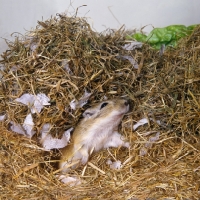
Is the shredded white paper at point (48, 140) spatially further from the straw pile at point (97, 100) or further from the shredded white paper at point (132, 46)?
the shredded white paper at point (132, 46)

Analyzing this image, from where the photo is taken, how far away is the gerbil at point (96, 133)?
11.7 ft

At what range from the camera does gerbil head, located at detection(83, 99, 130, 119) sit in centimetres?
356

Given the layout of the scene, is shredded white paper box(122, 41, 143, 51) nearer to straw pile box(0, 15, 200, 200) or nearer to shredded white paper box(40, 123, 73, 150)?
straw pile box(0, 15, 200, 200)

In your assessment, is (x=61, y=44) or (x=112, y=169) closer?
(x=112, y=169)

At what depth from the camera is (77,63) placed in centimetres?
356

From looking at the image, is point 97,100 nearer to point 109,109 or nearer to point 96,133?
point 109,109

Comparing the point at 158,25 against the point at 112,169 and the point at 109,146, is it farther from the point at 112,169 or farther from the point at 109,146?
the point at 112,169

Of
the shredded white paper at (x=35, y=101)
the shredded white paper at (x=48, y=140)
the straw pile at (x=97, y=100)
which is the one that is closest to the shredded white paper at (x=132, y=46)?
the straw pile at (x=97, y=100)

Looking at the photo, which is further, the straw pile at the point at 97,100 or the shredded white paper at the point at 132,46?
the shredded white paper at the point at 132,46

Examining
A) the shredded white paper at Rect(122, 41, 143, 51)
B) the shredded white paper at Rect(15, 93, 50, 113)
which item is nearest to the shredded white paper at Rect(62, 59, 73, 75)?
the shredded white paper at Rect(15, 93, 50, 113)

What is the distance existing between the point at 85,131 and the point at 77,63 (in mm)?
661

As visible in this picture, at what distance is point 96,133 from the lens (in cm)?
375

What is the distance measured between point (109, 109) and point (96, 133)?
0.32 metres

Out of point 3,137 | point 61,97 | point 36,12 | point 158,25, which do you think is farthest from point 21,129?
point 158,25
